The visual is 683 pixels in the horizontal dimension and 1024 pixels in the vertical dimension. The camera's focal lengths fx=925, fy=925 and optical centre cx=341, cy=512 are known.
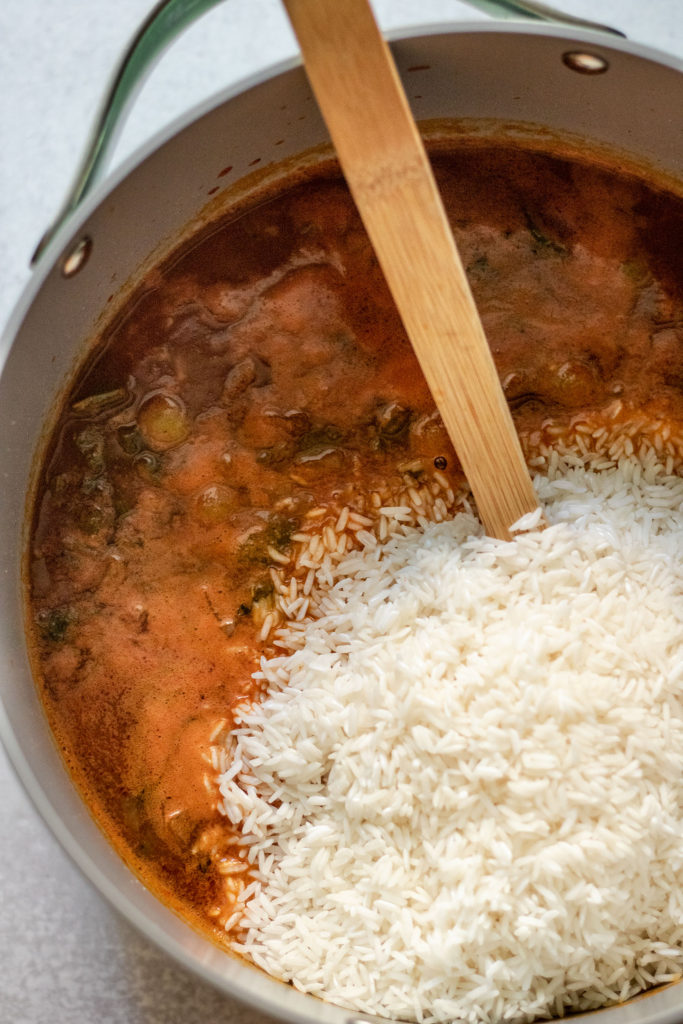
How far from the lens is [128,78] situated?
1229 mm

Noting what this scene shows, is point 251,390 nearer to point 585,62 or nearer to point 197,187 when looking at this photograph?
point 197,187

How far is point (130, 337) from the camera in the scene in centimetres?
144

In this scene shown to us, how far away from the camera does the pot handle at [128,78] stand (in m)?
1.22

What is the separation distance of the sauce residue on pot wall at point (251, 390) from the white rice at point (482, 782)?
0.15m

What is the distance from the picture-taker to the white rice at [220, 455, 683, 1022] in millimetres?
1270

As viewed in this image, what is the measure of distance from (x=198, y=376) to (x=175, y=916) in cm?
81

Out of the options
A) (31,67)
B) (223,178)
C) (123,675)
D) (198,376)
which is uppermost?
(31,67)

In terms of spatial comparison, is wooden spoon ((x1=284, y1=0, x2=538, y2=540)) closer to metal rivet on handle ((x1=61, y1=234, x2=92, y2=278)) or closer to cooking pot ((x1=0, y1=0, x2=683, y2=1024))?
cooking pot ((x1=0, y1=0, x2=683, y2=1024))

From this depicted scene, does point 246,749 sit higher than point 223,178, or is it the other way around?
point 223,178

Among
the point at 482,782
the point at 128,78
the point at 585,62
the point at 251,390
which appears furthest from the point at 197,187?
the point at 482,782

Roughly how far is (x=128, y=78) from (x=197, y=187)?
20cm

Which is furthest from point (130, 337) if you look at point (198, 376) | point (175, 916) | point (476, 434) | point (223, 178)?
point (175, 916)

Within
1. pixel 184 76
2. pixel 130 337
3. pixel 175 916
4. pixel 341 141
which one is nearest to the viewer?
pixel 341 141

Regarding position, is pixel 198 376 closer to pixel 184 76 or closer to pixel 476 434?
pixel 476 434
